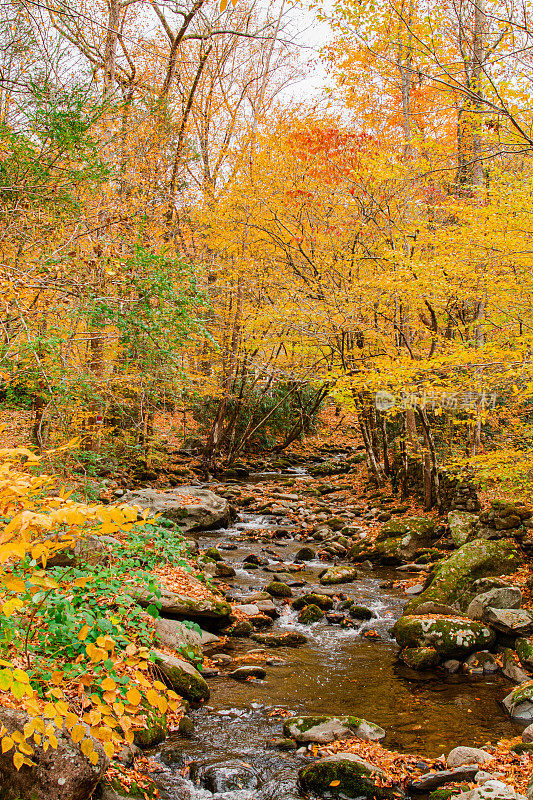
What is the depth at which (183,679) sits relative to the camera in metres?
5.17

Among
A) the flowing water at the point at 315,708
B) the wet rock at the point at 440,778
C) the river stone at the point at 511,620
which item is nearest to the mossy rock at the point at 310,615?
the flowing water at the point at 315,708

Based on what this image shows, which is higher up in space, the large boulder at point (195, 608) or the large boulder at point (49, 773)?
the large boulder at point (49, 773)

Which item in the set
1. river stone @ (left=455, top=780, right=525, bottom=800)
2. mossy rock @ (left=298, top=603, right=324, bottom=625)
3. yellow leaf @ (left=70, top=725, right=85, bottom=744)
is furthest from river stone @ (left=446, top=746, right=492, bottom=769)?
yellow leaf @ (left=70, top=725, right=85, bottom=744)

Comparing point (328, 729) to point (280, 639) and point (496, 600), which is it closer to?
point (280, 639)

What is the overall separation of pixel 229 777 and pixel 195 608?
2.63 m

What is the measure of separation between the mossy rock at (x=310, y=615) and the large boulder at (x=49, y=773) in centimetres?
469

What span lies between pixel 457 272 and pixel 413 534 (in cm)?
532

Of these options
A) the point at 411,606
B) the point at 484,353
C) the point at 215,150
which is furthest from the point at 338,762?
the point at 215,150

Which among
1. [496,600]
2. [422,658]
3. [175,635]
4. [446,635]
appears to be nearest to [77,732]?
[175,635]

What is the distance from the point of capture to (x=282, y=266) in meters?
15.6

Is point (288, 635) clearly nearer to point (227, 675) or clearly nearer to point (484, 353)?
point (227, 675)

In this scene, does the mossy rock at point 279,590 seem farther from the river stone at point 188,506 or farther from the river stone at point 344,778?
the river stone at point 344,778

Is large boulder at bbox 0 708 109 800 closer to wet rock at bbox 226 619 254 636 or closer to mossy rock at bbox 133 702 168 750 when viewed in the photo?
mossy rock at bbox 133 702 168 750

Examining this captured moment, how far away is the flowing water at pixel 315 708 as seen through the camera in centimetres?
420
